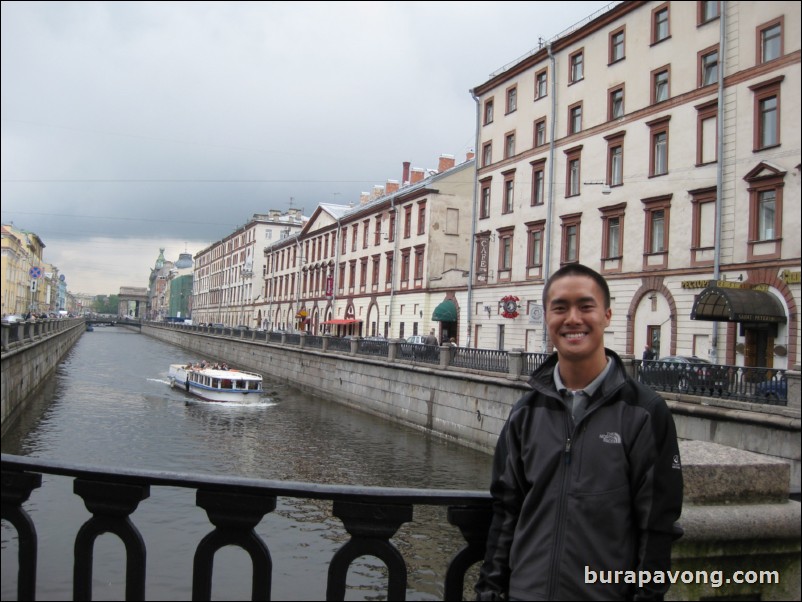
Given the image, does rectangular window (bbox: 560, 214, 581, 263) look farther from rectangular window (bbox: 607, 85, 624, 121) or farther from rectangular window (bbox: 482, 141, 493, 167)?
rectangular window (bbox: 482, 141, 493, 167)

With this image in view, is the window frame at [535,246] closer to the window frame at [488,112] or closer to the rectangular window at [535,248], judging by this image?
the rectangular window at [535,248]

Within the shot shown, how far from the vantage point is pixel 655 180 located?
25016mm

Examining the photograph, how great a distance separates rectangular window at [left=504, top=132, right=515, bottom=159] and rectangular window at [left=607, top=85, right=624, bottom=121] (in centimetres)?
787

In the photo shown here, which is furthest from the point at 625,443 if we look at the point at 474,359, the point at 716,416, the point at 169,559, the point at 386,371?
the point at 386,371

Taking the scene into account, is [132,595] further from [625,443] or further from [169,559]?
[169,559]

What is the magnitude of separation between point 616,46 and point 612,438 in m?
23.0

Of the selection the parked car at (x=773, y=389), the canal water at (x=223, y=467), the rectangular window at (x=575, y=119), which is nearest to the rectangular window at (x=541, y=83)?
the rectangular window at (x=575, y=119)

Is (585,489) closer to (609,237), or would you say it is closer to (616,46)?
(616,46)

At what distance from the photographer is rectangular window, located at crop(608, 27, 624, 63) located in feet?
70.0

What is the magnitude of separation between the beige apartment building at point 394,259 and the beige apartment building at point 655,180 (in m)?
4.77

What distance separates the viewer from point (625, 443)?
6.97 ft

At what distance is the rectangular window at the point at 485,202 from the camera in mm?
36919

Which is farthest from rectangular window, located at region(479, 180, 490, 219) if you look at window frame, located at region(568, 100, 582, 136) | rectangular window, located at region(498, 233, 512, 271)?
window frame, located at region(568, 100, 582, 136)

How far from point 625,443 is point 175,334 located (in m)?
98.6
